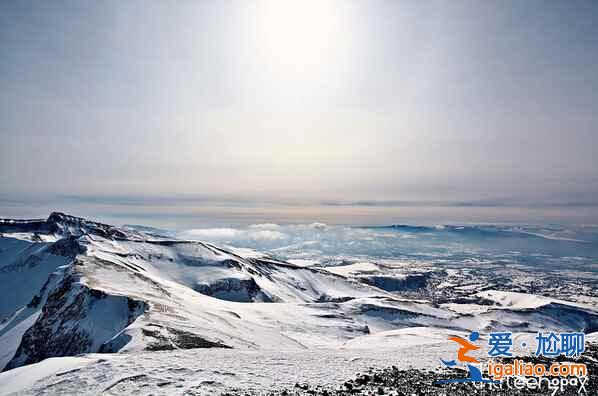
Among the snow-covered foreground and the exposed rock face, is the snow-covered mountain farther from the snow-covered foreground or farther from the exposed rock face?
the snow-covered foreground

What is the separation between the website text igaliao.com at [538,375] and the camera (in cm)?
2400

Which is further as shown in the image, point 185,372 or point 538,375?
point 538,375

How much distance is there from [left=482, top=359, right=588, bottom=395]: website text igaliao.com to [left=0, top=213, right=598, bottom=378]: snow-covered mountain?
30478 mm

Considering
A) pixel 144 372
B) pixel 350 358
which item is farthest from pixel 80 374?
pixel 350 358

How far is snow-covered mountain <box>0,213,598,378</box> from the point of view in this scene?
5475cm

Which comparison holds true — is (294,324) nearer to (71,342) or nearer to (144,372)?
(71,342)

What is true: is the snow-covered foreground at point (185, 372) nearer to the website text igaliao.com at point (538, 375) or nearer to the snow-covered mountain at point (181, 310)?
the website text igaliao.com at point (538, 375)

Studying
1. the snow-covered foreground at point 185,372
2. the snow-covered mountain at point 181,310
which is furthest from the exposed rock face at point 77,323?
the snow-covered foreground at point 185,372

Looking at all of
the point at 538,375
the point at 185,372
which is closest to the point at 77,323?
the point at 185,372

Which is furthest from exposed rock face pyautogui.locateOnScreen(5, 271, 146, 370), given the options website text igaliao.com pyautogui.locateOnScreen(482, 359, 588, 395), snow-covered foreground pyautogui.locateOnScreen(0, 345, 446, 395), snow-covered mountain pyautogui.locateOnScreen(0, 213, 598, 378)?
website text igaliao.com pyautogui.locateOnScreen(482, 359, 588, 395)

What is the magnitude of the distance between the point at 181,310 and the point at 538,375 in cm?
5356

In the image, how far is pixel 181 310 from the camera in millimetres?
61000

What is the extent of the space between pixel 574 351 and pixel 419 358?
14870 mm

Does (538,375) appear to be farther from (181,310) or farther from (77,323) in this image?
(77,323)
